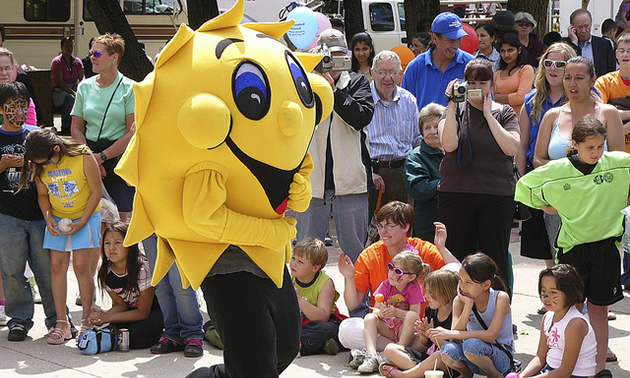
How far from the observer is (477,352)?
4.79 metres

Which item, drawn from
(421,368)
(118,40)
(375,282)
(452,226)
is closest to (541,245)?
(452,226)

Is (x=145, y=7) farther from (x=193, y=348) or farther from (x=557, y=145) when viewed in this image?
(x=557, y=145)

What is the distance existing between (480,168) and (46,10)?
53.9ft

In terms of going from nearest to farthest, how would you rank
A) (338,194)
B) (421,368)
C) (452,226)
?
1. (421,368)
2. (452,226)
3. (338,194)

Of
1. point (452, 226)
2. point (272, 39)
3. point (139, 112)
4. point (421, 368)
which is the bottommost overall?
point (421, 368)

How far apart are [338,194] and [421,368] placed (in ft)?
5.63

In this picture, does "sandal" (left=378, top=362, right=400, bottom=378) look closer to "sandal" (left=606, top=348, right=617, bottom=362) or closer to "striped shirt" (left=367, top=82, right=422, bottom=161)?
"sandal" (left=606, top=348, right=617, bottom=362)

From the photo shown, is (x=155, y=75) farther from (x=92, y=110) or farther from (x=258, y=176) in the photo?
(x=92, y=110)

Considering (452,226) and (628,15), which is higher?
(628,15)

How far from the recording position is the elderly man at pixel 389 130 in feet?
23.0

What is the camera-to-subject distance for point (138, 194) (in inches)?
148

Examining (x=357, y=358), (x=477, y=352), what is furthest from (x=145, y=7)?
(x=477, y=352)

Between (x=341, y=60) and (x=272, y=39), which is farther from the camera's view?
(x=341, y=60)

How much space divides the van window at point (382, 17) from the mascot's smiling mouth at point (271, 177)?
14342mm
